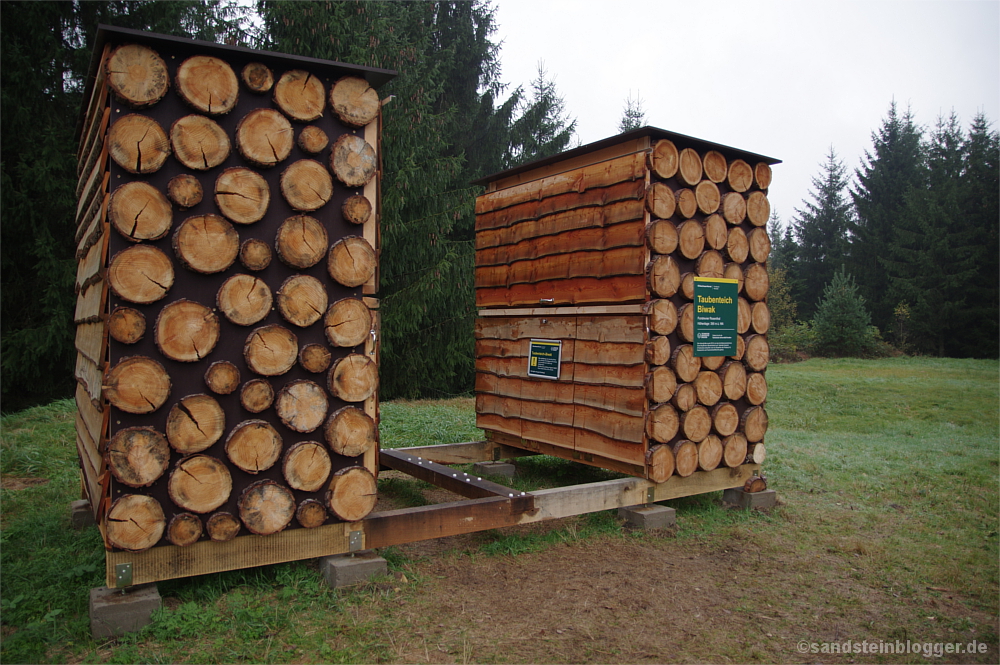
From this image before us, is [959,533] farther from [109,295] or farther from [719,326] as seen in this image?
[109,295]

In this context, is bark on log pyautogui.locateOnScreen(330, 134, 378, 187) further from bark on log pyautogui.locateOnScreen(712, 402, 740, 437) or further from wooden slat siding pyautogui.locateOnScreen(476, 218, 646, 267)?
bark on log pyautogui.locateOnScreen(712, 402, 740, 437)

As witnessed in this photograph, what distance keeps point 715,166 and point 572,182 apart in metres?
1.22

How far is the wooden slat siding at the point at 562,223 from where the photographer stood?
5323 millimetres

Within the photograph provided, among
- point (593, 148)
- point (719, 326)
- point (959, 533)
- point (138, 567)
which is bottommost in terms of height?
point (959, 533)

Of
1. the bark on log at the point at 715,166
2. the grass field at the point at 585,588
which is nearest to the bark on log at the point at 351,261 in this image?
the grass field at the point at 585,588

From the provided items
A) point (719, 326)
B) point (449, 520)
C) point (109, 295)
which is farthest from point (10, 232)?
point (719, 326)

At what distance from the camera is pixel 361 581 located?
3807 mm

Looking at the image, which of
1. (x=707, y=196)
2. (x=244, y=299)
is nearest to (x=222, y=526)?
(x=244, y=299)

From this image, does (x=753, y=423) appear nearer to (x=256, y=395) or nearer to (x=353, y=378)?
(x=353, y=378)

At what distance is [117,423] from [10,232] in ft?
35.5

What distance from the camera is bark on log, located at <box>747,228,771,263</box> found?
5797 millimetres

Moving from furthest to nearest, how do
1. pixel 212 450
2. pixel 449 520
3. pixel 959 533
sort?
1. pixel 959 533
2. pixel 449 520
3. pixel 212 450

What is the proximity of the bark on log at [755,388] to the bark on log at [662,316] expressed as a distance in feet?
3.55

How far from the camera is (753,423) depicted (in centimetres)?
584
